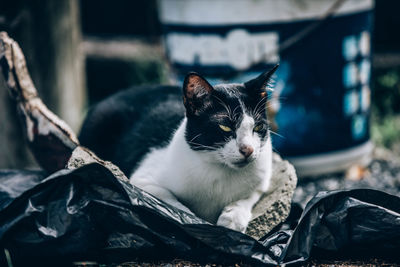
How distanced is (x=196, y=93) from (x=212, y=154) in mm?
232

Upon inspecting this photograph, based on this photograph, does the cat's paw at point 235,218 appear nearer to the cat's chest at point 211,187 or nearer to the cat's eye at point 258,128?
the cat's chest at point 211,187

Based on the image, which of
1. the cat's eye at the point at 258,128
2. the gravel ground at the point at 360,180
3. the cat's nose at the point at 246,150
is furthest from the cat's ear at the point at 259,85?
the gravel ground at the point at 360,180

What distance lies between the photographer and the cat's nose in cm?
182

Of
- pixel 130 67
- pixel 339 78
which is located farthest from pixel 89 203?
pixel 130 67

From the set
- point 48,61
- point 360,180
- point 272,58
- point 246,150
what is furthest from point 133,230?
point 360,180

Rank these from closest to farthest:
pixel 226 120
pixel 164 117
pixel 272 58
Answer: pixel 226 120 → pixel 164 117 → pixel 272 58

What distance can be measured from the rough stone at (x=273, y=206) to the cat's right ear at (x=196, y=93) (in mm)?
472

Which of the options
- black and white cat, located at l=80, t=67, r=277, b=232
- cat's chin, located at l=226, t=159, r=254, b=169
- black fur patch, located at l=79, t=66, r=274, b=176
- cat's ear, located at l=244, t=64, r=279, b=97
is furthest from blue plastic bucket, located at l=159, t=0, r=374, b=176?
cat's chin, located at l=226, t=159, r=254, b=169

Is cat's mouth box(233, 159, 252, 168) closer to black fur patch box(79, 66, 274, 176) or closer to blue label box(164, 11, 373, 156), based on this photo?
black fur patch box(79, 66, 274, 176)

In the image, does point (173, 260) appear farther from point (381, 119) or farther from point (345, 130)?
point (381, 119)

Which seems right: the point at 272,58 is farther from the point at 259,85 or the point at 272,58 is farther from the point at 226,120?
the point at 226,120

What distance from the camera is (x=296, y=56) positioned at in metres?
3.17

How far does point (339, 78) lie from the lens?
325 centimetres

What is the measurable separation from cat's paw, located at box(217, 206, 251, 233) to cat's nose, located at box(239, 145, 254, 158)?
23cm
